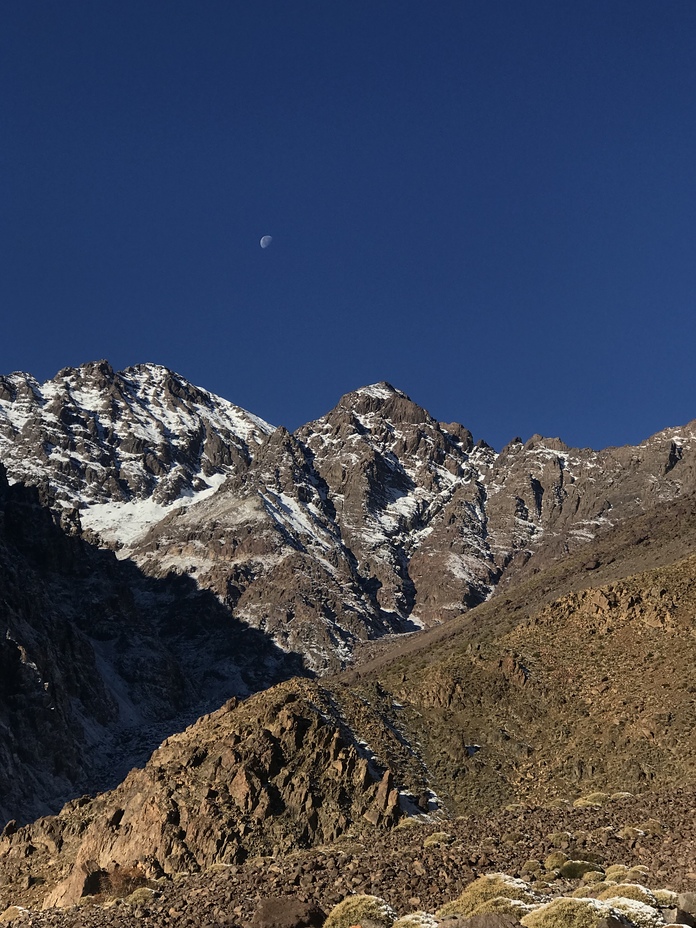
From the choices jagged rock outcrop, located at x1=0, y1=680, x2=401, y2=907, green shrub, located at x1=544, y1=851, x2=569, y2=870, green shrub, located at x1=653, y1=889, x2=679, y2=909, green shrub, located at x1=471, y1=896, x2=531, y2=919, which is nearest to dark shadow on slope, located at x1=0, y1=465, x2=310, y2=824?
jagged rock outcrop, located at x1=0, y1=680, x2=401, y2=907

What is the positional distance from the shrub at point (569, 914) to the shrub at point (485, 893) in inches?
110

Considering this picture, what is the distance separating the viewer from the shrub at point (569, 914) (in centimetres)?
2391

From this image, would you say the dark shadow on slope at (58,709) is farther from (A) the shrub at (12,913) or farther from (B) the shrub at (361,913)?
(B) the shrub at (361,913)

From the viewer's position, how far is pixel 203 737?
5441cm

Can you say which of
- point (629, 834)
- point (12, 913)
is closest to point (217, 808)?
point (12, 913)

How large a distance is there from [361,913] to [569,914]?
6.49 metres

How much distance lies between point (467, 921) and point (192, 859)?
71.9ft

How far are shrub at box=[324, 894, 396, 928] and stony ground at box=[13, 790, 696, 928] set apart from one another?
999mm

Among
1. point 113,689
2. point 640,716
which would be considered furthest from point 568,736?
point 113,689

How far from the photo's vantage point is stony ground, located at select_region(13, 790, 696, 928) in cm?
3059

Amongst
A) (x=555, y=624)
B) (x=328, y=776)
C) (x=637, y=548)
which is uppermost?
(x=637, y=548)

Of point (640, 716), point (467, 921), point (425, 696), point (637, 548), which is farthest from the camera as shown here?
point (637, 548)

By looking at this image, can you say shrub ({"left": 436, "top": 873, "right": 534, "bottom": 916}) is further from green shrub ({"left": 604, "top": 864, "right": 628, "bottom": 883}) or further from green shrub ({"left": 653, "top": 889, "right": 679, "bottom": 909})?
green shrub ({"left": 653, "top": 889, "right": 679, "bottom": 909})

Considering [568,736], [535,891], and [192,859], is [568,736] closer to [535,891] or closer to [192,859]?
[192,859]
